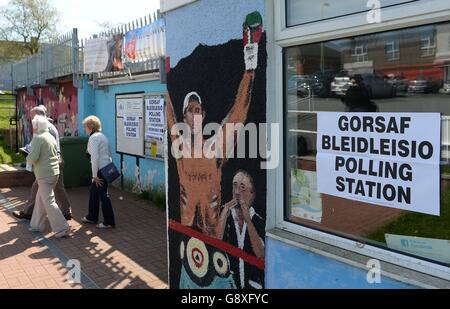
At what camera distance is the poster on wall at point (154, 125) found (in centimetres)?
812

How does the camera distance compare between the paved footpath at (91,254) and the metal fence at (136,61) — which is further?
the metal fence at (136,61)

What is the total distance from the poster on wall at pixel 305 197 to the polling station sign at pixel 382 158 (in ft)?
0.27

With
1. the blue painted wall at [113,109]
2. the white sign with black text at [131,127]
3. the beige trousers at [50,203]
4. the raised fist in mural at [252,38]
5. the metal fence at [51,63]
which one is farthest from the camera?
the metal fence at [51,63]

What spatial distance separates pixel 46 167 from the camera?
616cm

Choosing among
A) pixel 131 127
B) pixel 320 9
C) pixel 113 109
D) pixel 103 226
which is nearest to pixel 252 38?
pixel 320 9

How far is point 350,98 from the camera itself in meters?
2.62

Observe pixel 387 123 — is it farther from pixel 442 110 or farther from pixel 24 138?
pixel 24 138

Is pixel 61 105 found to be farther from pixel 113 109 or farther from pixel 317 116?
pixel 317 116

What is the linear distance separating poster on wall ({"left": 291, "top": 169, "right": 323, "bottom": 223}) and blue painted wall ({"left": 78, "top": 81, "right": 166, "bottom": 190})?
5406 mm

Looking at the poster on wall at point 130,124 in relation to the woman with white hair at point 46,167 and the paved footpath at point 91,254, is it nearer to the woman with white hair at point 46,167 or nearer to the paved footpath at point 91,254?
the paved footpath at point 91,254

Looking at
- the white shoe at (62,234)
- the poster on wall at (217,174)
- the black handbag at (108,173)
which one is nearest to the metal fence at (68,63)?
the black handbag at (108,173)

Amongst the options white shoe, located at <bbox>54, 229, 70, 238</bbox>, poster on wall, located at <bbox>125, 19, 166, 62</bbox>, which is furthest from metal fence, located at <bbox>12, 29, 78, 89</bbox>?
white shoe, located at <bbox>54, 229, 70, 238</bbox>
